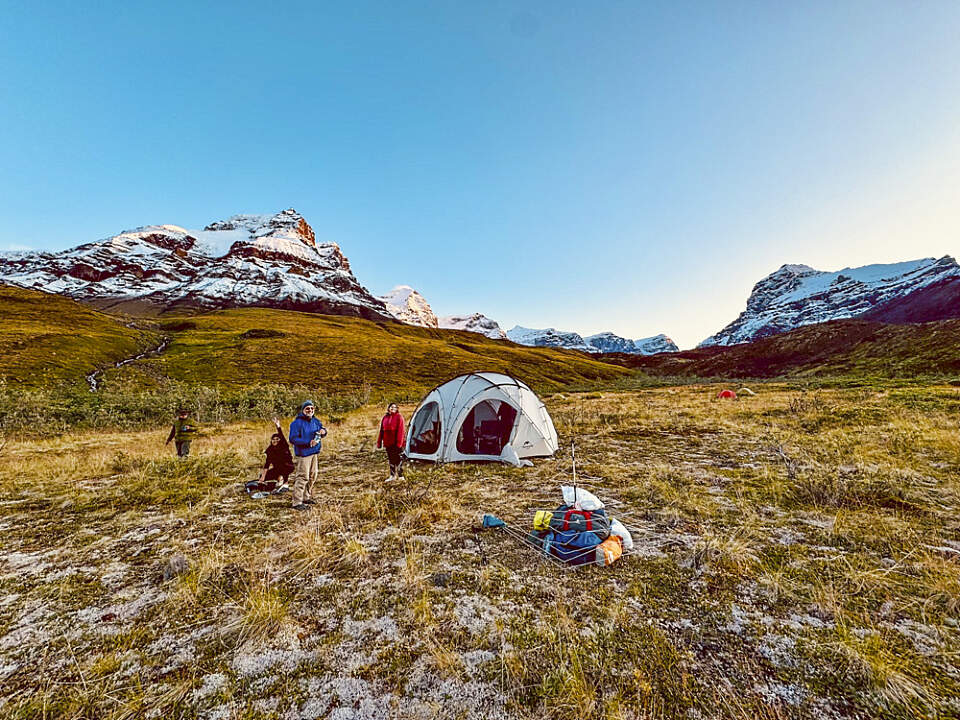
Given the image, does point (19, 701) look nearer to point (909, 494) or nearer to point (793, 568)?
point (793, 568)

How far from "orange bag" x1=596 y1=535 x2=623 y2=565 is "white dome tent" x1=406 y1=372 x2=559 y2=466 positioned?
6268mm

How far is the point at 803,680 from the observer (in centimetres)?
372

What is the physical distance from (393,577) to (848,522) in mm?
8244

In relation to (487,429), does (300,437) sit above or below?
above

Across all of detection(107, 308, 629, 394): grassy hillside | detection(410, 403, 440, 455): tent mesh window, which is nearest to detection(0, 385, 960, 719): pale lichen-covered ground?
detection(410, 403, 440, 455): tent mesh window

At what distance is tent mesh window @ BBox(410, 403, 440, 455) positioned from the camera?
1331cm

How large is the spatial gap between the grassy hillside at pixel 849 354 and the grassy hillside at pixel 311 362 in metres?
29.9

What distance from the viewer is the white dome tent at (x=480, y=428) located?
502 inches

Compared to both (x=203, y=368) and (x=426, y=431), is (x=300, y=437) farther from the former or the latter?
(x=203, y=368)

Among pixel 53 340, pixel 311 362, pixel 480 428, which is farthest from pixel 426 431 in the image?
pixel 53 340

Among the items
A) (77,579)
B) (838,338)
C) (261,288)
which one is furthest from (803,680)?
(261,288)

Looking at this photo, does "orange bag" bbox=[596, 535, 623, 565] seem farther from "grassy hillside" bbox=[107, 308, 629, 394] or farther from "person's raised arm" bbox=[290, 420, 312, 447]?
"grassy hillside" bbox=[107, 308, 629, 394]

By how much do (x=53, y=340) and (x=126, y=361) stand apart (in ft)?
39.4

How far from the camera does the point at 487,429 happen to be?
46.8ft
